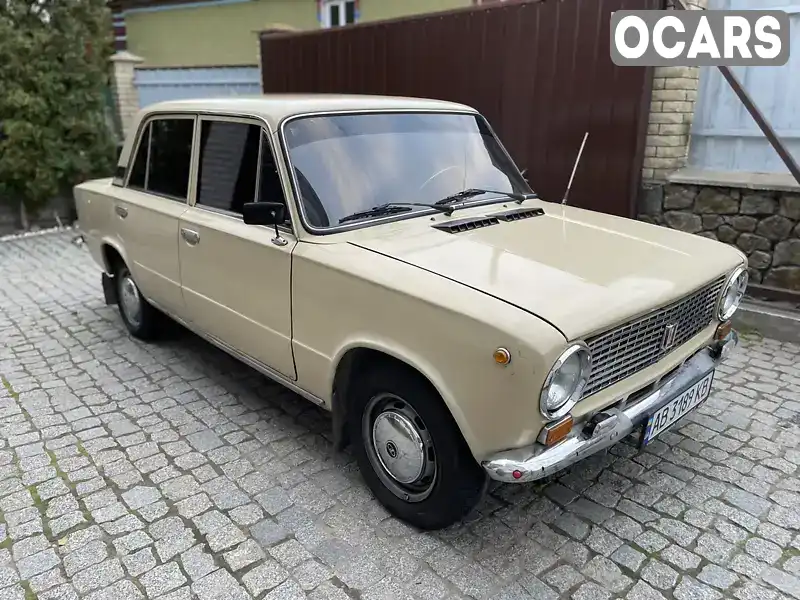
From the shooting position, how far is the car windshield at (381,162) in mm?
3176

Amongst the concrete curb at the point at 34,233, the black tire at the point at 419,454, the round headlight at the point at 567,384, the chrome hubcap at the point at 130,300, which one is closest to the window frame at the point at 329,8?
the concrete curb at the point at 34,233

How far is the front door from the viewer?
10.7ft

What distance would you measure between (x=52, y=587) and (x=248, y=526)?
82 centimetres

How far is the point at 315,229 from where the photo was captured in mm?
3070

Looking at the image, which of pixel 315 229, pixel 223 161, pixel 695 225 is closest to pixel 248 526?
pixel 315 229

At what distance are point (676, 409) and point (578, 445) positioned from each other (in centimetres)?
80

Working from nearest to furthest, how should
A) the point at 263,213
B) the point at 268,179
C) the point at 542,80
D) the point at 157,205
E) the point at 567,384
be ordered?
1. the point at 567,384
2. the point at 263,213
3. the point at 268,179
4. the point at 157,205
5. the point at 542,80

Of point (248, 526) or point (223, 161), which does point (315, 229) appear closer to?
point (223, 161)

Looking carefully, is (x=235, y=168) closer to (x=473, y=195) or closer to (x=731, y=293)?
(x=473, y=195)

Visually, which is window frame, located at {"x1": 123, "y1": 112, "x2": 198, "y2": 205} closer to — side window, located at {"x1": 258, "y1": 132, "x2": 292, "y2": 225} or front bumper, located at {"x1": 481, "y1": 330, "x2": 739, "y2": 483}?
side window, located at {"x1": 258, "y1": 132, "x2": 292, "y2": 225}

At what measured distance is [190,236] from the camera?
387cm

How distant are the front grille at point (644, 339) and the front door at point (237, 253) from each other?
5.16 feet

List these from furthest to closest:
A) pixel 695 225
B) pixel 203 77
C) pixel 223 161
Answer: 1. pixel 203 77
2. pixel 695 225
3. pixel 223 161

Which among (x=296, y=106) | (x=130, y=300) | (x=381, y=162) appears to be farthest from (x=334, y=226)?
(x=130, y=300)
